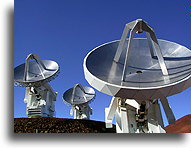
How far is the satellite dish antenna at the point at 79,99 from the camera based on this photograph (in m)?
22.5

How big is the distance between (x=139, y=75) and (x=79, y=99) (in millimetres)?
14780

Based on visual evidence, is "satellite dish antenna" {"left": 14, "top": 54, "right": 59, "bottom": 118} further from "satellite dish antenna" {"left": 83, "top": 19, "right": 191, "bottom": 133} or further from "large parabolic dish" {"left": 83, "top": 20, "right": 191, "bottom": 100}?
"large parabolic dish" {"left": 83, "top": 20, "right": 191, "bottom": 100}

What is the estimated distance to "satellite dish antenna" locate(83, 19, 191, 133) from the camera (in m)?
7.47

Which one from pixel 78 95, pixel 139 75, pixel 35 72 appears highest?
pixel 35 72

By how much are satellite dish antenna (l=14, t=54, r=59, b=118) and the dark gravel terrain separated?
5.55m

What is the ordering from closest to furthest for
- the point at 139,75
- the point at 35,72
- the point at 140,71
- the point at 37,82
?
the point at 139,75
the point at 140,71
the point at 37,82
the point at 35,72

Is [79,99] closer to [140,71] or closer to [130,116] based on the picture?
[130,116]

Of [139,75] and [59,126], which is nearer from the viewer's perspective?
[139,75]

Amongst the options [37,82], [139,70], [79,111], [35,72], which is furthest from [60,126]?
[79,111]

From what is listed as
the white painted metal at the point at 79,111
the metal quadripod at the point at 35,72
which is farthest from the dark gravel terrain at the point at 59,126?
the white painted metal at the point at 79,111

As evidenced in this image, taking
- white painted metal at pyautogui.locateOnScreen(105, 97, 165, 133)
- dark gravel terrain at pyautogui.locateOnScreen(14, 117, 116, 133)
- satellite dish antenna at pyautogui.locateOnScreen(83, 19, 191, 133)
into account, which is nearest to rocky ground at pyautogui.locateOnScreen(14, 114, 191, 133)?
dark gravel terrain at pyautogui.locateOnScreen(14, 117, 116, 133)

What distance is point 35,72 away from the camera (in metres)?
17.5

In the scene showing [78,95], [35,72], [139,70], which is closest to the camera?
[139,70]

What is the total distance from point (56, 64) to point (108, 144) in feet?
39.2
